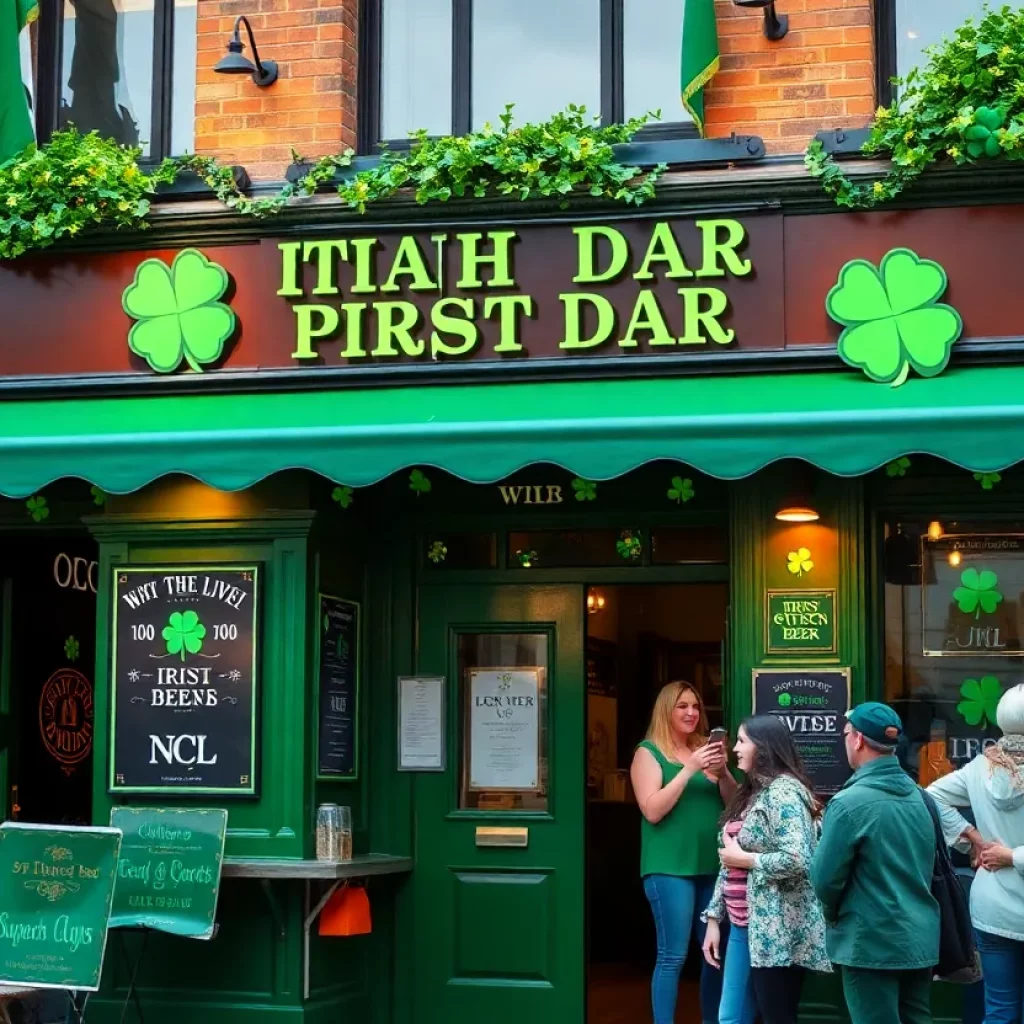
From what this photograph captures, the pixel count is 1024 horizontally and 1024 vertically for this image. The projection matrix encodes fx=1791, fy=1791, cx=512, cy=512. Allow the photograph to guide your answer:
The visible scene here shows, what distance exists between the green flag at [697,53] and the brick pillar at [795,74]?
214 mm

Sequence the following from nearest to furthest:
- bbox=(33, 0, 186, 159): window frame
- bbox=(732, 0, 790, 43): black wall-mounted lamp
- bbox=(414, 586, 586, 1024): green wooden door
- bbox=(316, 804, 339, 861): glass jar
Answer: bbox=(316, 804, 339, 861): glass jar
bbox=(732, 0, 790, 43): black wall-mounted lamp
bbox=(414, 586, 586, 1024): green wooden door
bbox=(33, 0, 186, 159): window frame

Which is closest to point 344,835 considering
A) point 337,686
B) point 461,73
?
point 337,686

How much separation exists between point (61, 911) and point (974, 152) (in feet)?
17.7

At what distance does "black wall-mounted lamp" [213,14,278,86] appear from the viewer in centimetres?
877

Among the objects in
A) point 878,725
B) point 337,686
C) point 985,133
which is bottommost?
point 878,725

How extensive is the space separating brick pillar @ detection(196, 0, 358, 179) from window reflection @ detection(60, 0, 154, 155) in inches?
21.8

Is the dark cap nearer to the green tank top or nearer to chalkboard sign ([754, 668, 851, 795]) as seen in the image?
chalkboard sign ([754, 668, 851, 795])

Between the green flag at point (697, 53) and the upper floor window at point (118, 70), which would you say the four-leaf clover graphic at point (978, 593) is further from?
the upper floor window at point (118, 70)

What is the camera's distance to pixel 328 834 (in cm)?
870

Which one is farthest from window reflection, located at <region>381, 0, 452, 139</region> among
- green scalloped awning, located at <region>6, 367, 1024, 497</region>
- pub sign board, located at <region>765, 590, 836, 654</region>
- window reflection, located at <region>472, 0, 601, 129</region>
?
pub sign board, located at <region>765, 590, 836, 654</region>

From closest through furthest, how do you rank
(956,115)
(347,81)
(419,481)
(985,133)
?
1. (985,133)
2. (956,115)
3. (419,481)
4. (347,81)

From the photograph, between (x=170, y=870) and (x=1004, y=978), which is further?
(x=170, y=870)

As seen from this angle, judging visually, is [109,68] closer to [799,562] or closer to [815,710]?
[799,562]

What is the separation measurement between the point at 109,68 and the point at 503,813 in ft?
15.3
